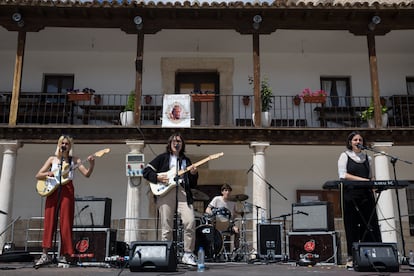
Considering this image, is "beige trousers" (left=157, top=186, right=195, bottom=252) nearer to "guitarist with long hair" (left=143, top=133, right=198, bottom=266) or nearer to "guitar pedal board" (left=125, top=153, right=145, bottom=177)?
"guitarist with long hair" (left=143, top=133, right=198, bottom=266)

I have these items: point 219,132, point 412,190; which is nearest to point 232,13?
A: point 219,132

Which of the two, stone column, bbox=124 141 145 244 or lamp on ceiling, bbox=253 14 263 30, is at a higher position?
lamp on ceiling, bbox=253 14 263 30

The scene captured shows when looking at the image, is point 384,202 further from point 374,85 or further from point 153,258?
point 153,258

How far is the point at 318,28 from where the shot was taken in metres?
10.3

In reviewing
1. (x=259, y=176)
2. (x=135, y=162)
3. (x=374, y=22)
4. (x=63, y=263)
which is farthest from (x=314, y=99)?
(x=63, y=263)

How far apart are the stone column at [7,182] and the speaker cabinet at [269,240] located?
5252 mm

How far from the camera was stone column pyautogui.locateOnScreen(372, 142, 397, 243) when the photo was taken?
30.4ft

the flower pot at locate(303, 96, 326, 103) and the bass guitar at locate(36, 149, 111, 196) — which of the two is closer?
the bass guitar at locate(36, 149, 111, 196)

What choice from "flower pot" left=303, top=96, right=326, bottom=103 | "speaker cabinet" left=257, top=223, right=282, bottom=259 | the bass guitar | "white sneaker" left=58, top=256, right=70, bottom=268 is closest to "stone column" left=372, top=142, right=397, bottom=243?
"flower pot" left=303, top=96, right=326, bottom=103

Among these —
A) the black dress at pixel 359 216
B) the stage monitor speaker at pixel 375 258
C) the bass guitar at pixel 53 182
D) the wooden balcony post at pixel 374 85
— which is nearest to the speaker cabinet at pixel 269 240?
the black dress at pixel 359 216

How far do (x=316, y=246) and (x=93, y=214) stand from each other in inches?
131

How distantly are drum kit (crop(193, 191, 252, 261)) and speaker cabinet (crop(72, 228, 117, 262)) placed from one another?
1.26 meters

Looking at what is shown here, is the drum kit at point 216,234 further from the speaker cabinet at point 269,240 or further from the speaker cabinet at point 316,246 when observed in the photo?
the speaker cabinet at point 316,246

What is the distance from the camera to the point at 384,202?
931 centimetres
